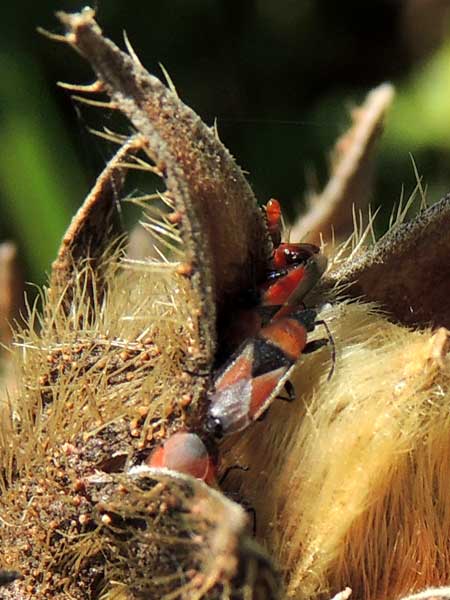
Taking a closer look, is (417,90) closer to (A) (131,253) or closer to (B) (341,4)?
(B) (341,4)

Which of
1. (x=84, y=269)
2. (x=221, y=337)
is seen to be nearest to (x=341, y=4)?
(x=84, y=269)

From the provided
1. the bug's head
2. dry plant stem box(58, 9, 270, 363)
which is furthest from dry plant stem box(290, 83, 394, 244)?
the bug's head

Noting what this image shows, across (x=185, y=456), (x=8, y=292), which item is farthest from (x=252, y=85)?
(x=185, y=456)

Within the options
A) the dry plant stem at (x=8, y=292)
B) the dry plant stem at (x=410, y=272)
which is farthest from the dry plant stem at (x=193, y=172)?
the dry plant stem at (x=8, y=292)

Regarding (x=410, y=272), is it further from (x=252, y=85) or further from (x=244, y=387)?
(x=252, y=85)

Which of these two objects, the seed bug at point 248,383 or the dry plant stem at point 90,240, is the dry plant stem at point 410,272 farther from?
the dry plant stem at point 90,240

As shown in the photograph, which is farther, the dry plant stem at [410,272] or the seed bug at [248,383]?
the dry plant stem at [410,272]

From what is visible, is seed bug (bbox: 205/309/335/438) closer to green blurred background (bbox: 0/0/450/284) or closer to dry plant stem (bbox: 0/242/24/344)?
dry plant stem (bbox: 0/242/24/344)

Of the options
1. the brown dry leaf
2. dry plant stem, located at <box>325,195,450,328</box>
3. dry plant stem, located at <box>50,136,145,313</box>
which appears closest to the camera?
the brown dry leaf
